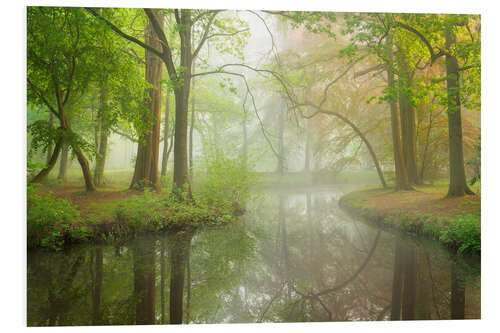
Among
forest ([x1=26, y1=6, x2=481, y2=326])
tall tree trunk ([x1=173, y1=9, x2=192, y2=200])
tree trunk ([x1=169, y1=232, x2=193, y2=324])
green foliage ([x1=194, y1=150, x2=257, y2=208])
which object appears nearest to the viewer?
tree trunk ([x1=169, y1=232, x2=193, y2=324])

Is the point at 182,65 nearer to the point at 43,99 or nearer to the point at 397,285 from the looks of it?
the point at 43,99

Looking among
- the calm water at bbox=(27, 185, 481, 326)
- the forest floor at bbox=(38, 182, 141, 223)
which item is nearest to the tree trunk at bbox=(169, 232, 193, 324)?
the calm water at bbox=(27, 185, 481, 326)

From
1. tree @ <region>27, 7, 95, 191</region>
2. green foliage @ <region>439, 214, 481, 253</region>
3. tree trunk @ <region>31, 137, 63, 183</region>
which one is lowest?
green foliage @ <region>439, 214, 481, 253</region>

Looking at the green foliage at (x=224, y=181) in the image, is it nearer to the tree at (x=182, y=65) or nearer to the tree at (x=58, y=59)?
the tree at (x=182, y=65)

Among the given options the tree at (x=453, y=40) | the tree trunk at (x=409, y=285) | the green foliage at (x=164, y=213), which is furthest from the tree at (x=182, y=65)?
the tree trunk at (x=409, y=285)

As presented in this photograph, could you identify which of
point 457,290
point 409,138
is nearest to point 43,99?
point 457,290

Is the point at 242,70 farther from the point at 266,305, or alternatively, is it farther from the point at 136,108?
the point at 266,305

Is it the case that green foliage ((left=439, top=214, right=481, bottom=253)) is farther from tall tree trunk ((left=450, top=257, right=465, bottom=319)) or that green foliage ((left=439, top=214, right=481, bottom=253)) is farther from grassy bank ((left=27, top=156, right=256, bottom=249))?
grassy bank ((left=27, top=156, right=256, bottom=249))
